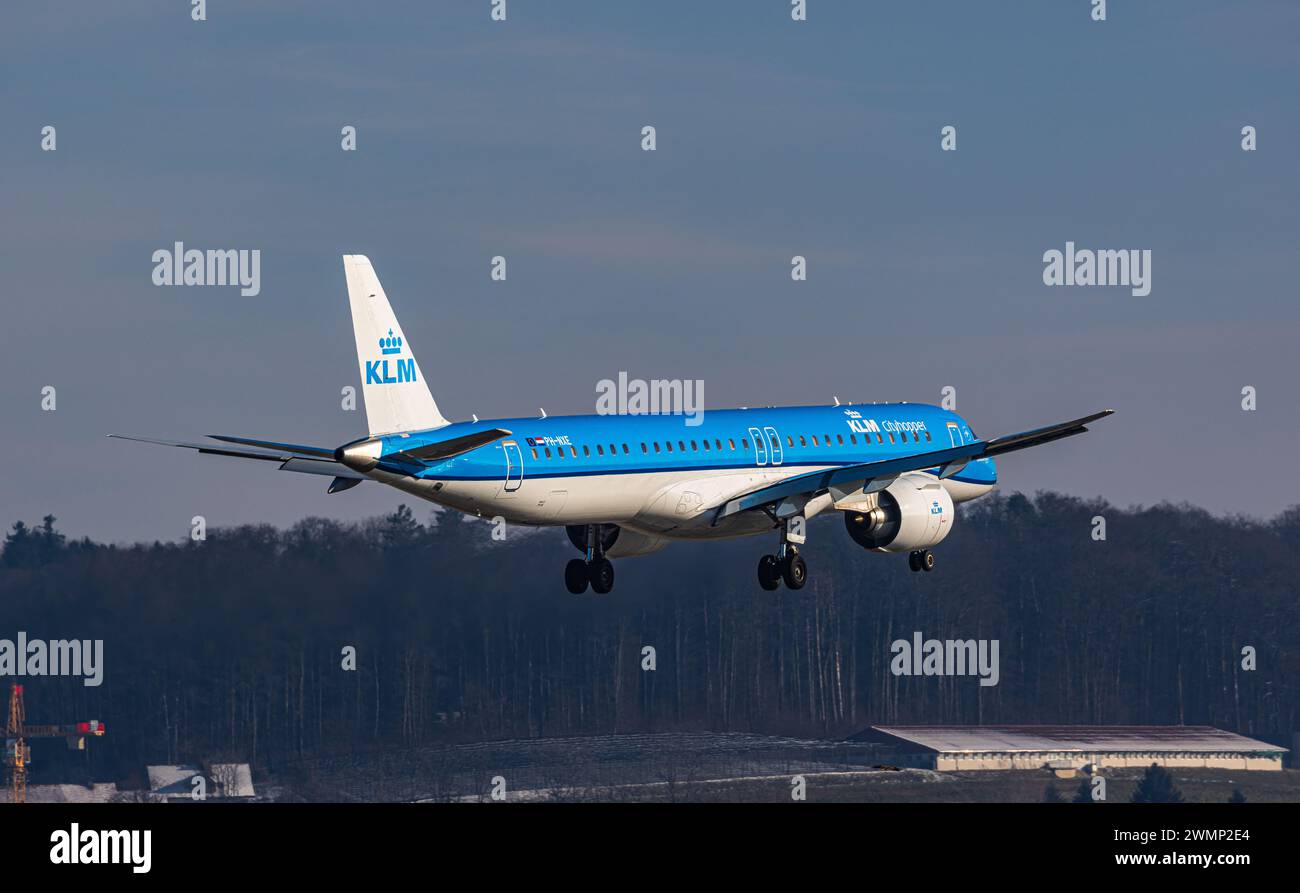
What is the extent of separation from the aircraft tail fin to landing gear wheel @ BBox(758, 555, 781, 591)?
47.4 feet

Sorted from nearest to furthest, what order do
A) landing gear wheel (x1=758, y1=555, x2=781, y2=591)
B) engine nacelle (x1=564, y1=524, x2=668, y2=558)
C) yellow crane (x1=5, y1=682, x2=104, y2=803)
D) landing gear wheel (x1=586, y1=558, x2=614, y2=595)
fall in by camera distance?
landing gear wheel (x1=758, y1=555, x2=781, y2=591) < engine nacelle (x1=564, y1=524, x2=668, y2=558) < landing gear wheel (x1=586, y1=558, x2=614, y2=595) < yellow crane (x1=5, y1=682, x2=104, y2=803)

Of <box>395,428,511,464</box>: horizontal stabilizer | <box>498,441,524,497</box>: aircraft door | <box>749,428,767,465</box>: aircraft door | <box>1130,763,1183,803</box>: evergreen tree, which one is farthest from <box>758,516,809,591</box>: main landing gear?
<box>1130,763,1183,803</box>: evergreen tree

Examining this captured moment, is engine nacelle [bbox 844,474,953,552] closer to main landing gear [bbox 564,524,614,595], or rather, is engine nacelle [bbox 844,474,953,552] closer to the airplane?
the airplane

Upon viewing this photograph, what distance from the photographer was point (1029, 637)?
120 metres

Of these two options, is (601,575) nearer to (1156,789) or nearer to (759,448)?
(759,448)

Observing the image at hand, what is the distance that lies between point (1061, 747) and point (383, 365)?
2286 inches

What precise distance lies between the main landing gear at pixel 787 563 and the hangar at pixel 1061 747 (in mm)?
35318

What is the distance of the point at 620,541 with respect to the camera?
7694cm

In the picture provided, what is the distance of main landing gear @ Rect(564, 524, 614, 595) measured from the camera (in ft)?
254

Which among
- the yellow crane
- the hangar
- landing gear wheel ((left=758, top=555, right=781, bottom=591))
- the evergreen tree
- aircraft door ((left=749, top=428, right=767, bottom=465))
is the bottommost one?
the evergreen tree

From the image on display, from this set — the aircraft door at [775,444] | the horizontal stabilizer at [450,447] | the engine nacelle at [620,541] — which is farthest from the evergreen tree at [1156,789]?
the horizontal stabilizer at [450,447]

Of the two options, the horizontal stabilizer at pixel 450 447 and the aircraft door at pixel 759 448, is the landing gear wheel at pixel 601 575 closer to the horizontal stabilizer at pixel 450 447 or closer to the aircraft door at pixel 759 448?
the aircraft door at pixel 759 448
